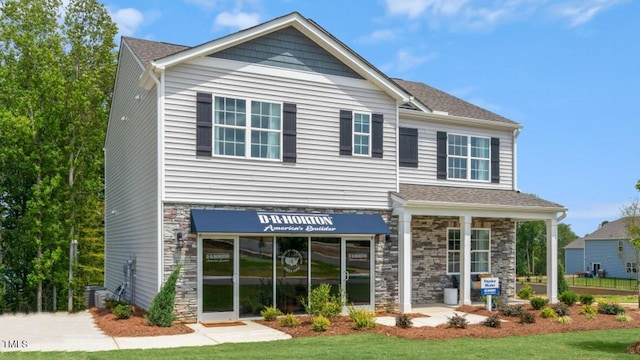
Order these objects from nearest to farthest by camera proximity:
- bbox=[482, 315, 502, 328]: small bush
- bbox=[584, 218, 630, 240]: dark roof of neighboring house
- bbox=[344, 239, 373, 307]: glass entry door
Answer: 1. bbox=[482, 315, 502, 328]: small bush
2. bbox=[344, 239, 373, 307]: glass entry door
3. bbox=[584, 218, 630, 240]: dark roof of neighboring house

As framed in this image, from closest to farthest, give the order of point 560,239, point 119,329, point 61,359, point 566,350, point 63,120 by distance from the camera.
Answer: point 61,359 → point 566,350 → point 119,329 → point 63,120 → point 560,239

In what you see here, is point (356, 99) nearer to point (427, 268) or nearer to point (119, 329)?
point (427, 268)

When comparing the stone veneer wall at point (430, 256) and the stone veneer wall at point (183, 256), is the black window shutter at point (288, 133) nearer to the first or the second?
the stone veneer wall at point (183, 256)

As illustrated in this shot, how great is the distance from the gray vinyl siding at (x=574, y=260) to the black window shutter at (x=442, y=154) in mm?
49378

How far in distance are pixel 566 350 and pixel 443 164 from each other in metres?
9.37

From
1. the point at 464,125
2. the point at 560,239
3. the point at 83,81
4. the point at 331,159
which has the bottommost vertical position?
the point at 560,239

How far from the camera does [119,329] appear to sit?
533 inches

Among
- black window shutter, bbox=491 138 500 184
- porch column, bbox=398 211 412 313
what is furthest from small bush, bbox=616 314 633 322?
black window shutter, bbox=491 138 500 184

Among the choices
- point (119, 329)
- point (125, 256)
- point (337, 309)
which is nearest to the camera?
point (119, 329)

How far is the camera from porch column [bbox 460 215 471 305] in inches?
716

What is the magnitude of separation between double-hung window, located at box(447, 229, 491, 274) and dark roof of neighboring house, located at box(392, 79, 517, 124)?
412 cm

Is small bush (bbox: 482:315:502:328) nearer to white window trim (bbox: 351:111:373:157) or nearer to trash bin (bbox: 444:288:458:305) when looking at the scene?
trash bin (bbox: 444:288:458:305)

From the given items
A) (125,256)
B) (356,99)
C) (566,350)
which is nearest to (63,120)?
(125,256)

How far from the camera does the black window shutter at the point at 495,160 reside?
2102 cm
